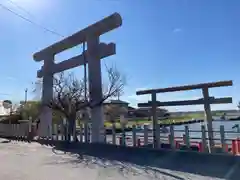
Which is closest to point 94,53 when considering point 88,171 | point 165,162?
point 165,162

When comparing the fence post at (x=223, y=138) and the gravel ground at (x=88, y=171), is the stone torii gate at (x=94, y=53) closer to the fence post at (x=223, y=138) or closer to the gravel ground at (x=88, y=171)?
the gravel ground at (x=88, y=171)

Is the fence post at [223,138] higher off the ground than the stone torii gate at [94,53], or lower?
lower

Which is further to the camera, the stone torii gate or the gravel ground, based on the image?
the stone torii gate

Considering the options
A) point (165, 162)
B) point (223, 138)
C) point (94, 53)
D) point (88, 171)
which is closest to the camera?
point (88, 171)

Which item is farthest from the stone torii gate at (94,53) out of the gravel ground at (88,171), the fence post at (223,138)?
the fence post at (223,138)

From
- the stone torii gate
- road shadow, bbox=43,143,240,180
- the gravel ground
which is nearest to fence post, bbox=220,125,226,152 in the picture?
road shadow, bbox=43,143,240,180

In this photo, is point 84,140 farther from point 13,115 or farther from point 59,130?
point 13,115

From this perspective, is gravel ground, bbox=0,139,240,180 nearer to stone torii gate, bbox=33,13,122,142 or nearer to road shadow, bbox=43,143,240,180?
road shadow, bbox=43,143,240,180

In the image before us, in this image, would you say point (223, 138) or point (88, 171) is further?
point (223, 138)

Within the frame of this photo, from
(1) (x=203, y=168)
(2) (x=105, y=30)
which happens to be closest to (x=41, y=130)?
(2) (x=105, y=30)

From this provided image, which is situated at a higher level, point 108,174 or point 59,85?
point 59,85

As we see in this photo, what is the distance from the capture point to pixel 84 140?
15.9 meters

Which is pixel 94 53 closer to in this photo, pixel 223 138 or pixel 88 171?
Answer: pixel 88 171

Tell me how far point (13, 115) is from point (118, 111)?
12.4 metres
